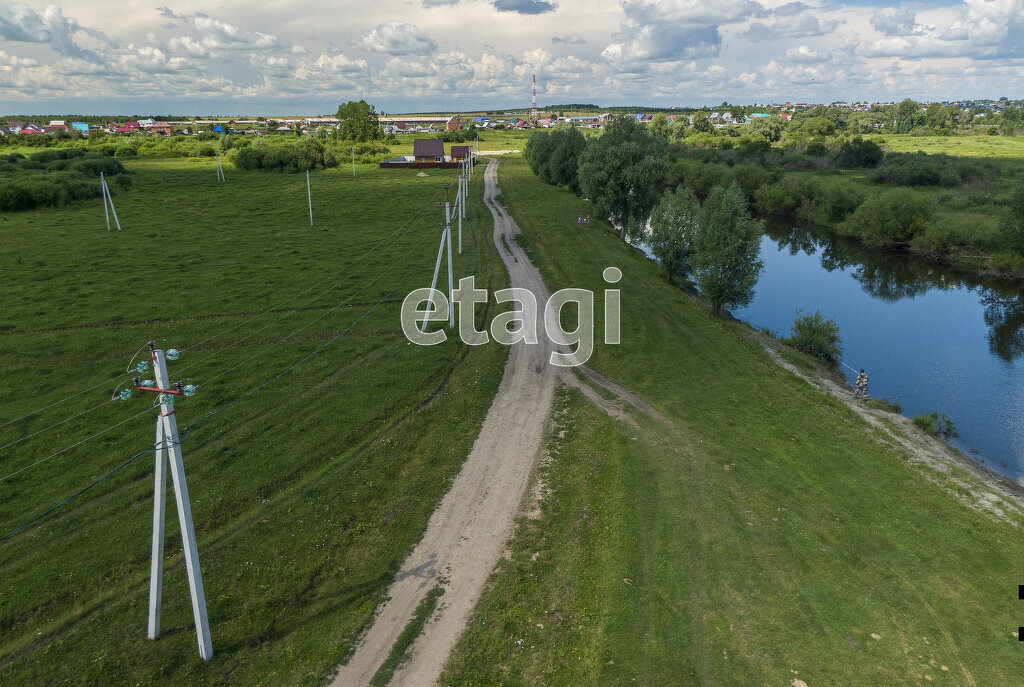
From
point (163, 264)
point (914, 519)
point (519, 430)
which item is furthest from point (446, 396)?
point (163, 264)

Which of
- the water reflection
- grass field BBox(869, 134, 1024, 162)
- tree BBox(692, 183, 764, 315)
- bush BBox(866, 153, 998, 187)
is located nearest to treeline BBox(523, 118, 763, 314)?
tree BBox(692, 183, 764, 315)

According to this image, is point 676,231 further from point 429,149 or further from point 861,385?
point 429,149

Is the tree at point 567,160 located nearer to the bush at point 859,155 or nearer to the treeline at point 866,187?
the treeline at point 866,187

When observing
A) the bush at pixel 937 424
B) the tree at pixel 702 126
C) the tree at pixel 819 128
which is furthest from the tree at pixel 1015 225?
the tree at pixel 702 126

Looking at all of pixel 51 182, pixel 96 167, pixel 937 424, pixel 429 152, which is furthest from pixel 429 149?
pixel 937 424

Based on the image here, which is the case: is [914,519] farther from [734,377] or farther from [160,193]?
[160,193]

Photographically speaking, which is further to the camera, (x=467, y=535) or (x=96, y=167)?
(x=96, y=167)
